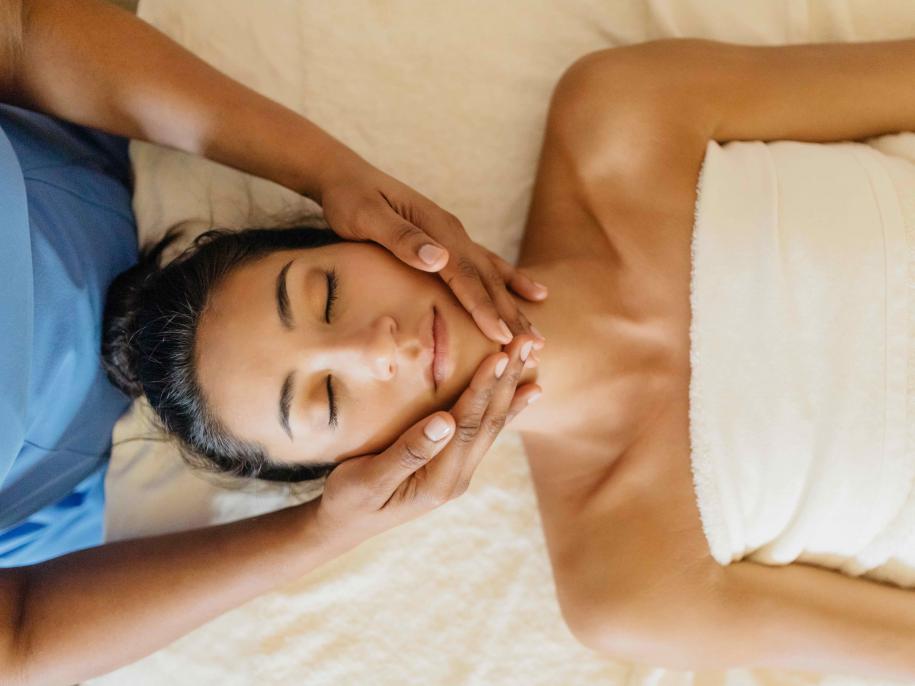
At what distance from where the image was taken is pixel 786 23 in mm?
1402

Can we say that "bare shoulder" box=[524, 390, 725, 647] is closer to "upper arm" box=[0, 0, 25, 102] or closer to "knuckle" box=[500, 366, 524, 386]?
"knuckle" box=[500, 366, 524, 386]

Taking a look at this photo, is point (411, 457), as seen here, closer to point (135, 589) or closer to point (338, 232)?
point (338, 232)

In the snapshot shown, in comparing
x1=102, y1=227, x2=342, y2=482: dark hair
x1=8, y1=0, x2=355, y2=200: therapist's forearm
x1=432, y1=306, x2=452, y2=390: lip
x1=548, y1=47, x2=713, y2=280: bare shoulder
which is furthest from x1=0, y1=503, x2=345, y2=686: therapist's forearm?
x1=548, y1=47, x2=713, y2=280: bare shoulder

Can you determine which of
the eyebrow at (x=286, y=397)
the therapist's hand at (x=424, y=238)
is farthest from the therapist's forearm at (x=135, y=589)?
the therapist's hand at (x=424, y=238)

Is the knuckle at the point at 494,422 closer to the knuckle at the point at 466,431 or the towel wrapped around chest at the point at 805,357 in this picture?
the knuckle at the point at 466,431

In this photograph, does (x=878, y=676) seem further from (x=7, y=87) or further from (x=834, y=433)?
(x=7, y=87)

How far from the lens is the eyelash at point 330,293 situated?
1065mm

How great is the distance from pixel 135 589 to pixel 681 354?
0.95 meters

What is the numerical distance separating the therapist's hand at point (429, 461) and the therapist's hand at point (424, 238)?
0.07m

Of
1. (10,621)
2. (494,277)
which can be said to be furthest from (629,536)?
(10,621)

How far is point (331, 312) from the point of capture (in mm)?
1064

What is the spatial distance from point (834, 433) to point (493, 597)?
2.19ft

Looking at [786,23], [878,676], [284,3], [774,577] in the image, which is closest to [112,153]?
[284,3]

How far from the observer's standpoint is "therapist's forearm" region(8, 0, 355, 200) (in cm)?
116
